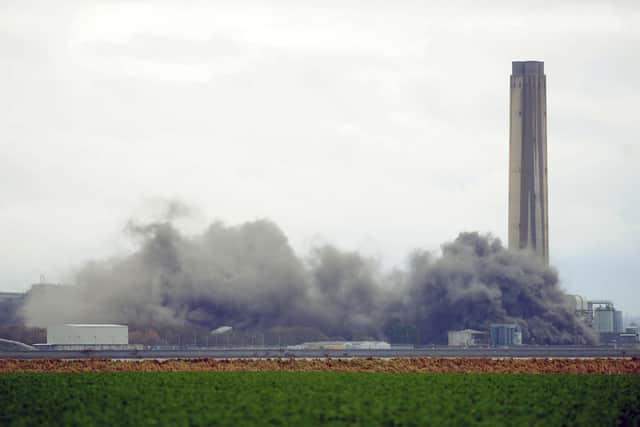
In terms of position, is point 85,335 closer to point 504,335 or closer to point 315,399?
point 504,335

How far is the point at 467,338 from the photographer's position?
189m

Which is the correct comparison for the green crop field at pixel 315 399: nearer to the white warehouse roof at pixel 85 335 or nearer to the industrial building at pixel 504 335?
the white warehouse roof at pixel 85 335

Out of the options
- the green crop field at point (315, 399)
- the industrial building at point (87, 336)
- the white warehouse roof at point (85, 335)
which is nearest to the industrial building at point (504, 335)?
the industrial building at point (87, 336)

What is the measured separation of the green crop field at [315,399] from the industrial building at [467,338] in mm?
105779

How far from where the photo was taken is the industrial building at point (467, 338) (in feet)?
618

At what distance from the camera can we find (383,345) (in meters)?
174

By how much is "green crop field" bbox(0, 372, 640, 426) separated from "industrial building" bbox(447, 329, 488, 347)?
10578cm

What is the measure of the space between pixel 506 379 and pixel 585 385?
6317 millimetres

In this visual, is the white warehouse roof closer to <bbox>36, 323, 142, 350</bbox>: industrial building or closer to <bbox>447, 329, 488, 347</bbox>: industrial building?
<bbox>36, 323, 142, 350</bbox>: industrial building

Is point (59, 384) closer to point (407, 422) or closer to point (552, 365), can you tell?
point (407, 422)

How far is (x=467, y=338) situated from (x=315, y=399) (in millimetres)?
128655

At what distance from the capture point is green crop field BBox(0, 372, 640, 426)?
180 feet

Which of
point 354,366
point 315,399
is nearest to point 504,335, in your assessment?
point 354,366

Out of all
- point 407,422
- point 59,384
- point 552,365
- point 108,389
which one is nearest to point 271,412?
point 407,422
